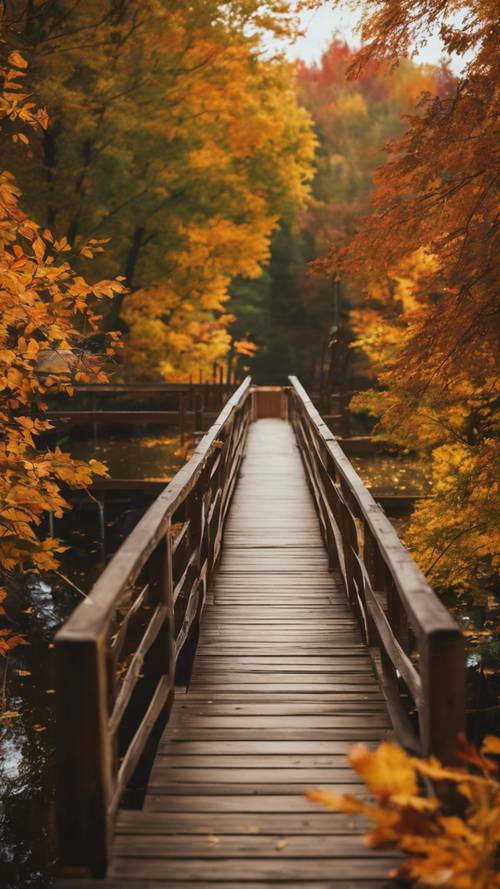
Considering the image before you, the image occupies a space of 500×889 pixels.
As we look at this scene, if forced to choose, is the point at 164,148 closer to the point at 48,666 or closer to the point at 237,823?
the point at 48,666

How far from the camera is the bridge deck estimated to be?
108 inches

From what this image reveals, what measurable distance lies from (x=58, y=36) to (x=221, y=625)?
9970 mm

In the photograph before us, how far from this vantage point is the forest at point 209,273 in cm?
505

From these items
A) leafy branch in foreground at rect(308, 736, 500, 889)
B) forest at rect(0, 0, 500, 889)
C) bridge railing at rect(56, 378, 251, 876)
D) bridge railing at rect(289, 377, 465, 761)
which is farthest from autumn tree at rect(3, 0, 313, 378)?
leafy branch in foreground at rect(308, 736, 500, 889)

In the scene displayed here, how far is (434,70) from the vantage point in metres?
38.7

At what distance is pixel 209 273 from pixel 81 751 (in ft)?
58.1

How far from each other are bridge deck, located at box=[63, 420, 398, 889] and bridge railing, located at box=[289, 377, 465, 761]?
0.25 metres

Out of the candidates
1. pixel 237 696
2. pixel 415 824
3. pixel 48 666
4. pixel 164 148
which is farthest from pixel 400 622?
pixel 164 148

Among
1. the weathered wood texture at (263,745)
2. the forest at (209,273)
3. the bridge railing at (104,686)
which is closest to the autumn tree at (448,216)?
the forest at (209,273)

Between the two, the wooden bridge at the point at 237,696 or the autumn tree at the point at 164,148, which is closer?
the wooden bridge at the point at 237,696

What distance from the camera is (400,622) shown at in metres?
4.00

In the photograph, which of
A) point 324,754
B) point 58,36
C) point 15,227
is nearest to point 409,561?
point 324,754

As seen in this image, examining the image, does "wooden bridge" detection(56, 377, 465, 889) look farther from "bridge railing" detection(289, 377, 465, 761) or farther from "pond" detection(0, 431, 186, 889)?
"pond" detection(0, 431, 186, 889)

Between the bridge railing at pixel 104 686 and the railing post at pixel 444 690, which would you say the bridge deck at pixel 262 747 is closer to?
the bridge railing at pixel 104 686
